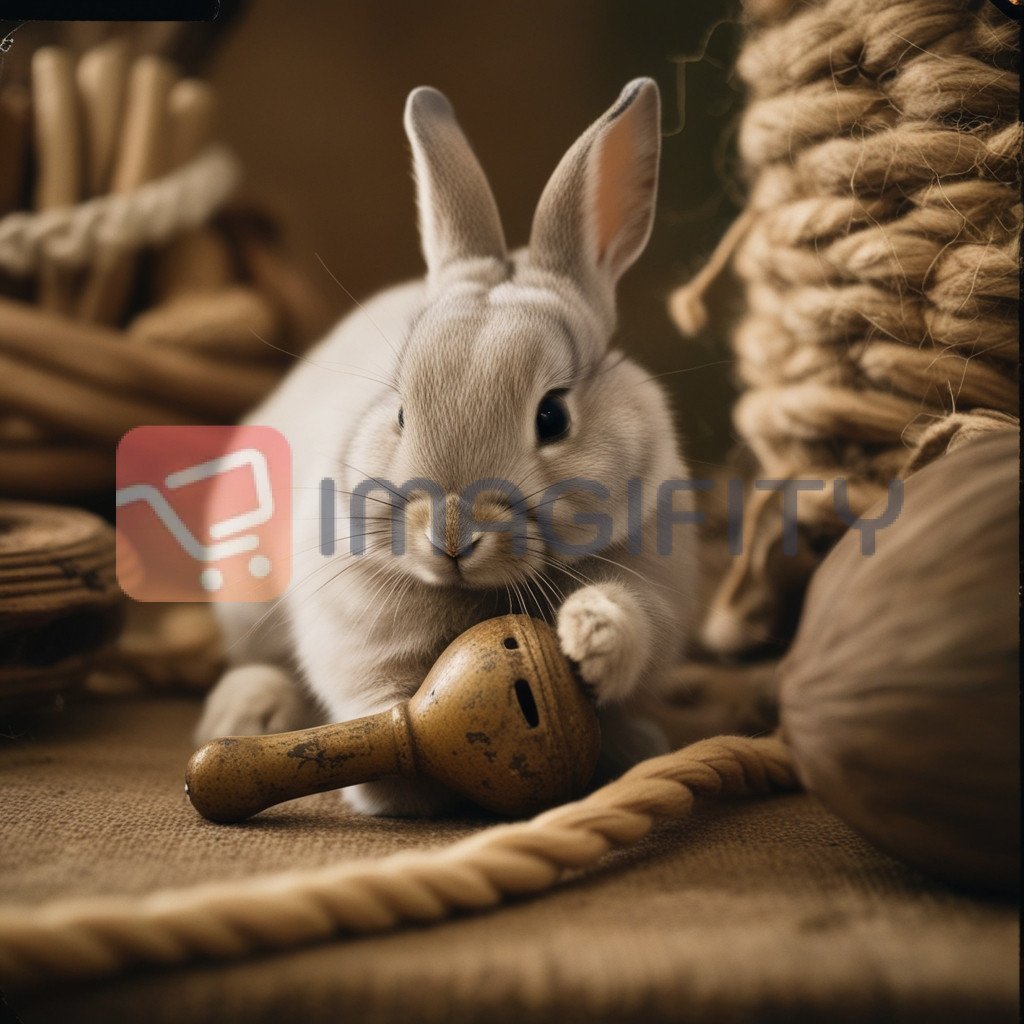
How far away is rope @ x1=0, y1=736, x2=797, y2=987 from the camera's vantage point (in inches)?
19.6

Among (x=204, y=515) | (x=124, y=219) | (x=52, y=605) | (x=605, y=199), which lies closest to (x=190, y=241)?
(x=124, y=219)

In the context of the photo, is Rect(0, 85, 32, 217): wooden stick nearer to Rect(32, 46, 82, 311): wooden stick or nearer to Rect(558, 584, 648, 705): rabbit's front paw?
Rect(32, 46, 82, 311): wooden stick

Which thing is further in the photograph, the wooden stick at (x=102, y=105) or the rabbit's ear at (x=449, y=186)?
the wooden stick at (x=102, y=105)

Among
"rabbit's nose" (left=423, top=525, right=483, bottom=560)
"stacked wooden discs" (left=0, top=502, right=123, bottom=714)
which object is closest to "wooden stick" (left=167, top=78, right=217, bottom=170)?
"stacked wooden discs" (left=0, top=502, right=123, bottom=714)

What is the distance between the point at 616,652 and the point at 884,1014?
26 centimetres

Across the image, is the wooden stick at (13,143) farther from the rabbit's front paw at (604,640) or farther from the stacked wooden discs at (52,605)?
the rabbit's front paw at (604,640)

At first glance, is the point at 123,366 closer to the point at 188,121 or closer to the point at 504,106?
the point at 188,121

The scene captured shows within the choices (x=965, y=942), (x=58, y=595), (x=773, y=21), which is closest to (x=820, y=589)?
(x=965, y=942)

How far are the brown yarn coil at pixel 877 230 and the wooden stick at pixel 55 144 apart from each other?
2.51 ft

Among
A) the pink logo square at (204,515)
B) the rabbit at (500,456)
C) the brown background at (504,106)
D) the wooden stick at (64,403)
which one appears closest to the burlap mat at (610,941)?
the rabbit at (500,456)

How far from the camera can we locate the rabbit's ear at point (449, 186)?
777 millimetres

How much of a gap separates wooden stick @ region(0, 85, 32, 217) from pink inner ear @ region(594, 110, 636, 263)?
81 cm

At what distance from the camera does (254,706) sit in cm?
90

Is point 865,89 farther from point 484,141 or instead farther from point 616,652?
point 616,652
